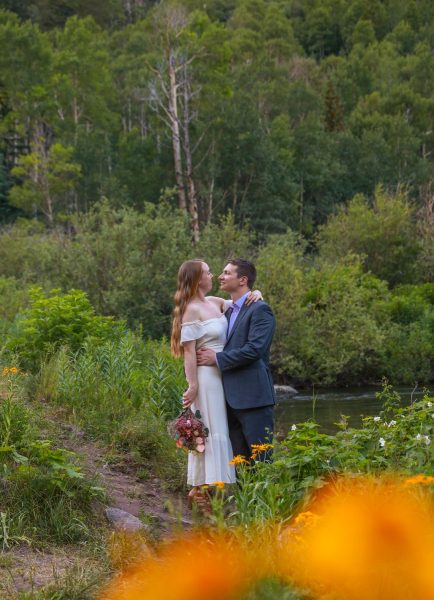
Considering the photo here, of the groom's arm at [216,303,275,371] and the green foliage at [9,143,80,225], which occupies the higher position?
the green foliage at [9,143,80,225]

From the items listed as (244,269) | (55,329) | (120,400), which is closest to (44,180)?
(55,329)

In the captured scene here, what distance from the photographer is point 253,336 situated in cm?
632

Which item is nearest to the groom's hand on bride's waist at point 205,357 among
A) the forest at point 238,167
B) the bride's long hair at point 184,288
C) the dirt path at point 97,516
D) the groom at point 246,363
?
the groom at point 246,363

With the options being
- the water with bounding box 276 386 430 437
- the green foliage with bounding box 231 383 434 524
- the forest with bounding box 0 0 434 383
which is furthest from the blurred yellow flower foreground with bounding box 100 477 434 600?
the water with bounding box 276 386 430 437

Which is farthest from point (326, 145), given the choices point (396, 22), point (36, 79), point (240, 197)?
point (396, 22)

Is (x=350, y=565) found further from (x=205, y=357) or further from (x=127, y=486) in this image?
(x=127, y=486)

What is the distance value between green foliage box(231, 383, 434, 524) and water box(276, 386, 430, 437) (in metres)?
8.74

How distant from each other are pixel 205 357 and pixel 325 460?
1229 mm

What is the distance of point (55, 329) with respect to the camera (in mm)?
11844

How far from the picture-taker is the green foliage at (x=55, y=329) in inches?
444

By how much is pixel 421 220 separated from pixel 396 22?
61.8m

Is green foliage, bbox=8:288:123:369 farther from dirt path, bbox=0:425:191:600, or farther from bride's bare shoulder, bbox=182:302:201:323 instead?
bride's bare shoulder, bbox=182:302:201:323

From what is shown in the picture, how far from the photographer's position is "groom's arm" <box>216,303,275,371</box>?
6254 millimetres

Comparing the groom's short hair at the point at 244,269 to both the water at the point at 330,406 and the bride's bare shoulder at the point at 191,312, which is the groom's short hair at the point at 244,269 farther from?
the water at the point at 330,406
